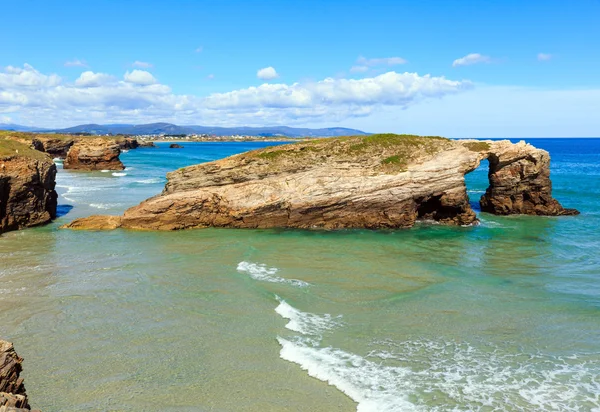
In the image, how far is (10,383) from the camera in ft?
22.6

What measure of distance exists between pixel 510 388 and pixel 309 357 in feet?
15.5

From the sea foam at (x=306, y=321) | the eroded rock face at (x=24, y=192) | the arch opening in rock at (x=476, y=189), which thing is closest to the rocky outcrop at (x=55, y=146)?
the eroded rock face at (x=24, y=192)

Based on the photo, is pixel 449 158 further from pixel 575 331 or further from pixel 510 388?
pixel 510 388

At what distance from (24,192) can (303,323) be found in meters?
22.4

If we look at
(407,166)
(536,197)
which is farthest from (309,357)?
(536,197)

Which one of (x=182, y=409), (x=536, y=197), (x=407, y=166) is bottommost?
(x=182, y=409)

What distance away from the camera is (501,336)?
42.3 feet

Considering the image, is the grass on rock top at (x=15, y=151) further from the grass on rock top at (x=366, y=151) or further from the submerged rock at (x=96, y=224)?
the grass on rock top at (x=366, y=151)

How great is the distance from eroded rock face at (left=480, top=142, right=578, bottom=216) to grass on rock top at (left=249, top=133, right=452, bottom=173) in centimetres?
534

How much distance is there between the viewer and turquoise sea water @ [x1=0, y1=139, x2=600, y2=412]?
10.2 meters

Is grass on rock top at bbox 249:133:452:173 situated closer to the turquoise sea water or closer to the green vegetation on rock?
the green vegetation on rock

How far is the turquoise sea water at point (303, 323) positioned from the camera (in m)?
10.2

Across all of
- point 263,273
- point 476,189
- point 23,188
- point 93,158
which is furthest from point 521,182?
point 93,158

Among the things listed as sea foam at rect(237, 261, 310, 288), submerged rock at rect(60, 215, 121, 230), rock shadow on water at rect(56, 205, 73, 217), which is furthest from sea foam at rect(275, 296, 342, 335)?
rock shadow on water at rect(56, 205, 73, 217)
